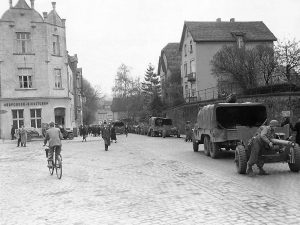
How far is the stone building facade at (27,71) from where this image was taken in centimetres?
4300

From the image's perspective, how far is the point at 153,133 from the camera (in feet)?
145

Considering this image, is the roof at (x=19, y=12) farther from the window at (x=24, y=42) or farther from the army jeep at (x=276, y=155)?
the army jeep at (x=276, y=155)

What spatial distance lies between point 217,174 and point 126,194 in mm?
3832

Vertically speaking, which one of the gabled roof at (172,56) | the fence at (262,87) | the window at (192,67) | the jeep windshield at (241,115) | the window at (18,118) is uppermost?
the gabled roof at (172,56)

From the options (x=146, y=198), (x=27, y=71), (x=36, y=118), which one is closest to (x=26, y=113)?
(x=36, y=118)

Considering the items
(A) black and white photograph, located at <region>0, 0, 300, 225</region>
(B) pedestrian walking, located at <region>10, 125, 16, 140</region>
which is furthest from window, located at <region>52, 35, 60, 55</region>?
(B) pedestrian walking, located at <region>10, 125, 16, 140</region>

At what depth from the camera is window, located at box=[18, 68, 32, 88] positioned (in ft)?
143

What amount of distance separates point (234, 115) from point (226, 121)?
0.45 m

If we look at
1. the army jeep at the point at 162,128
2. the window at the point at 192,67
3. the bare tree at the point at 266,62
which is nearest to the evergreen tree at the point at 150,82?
the window at the point at 192,67

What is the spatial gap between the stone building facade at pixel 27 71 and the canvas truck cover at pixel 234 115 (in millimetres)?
28462

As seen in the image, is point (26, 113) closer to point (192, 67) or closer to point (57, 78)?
point (57, 78)

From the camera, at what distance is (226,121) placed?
18406mm

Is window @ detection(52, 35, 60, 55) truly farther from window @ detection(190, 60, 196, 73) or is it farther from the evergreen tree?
the evergreen tree

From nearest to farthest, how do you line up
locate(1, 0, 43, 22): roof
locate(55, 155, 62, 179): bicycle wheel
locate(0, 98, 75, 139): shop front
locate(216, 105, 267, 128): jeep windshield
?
locate(55, 155, 62, 179): bicycle wheel < locate(216, 105, 267, 128): jeep windshield < locate(0, 98, 75, 139): shop front < locate(1, 0, 43, 22): roof
